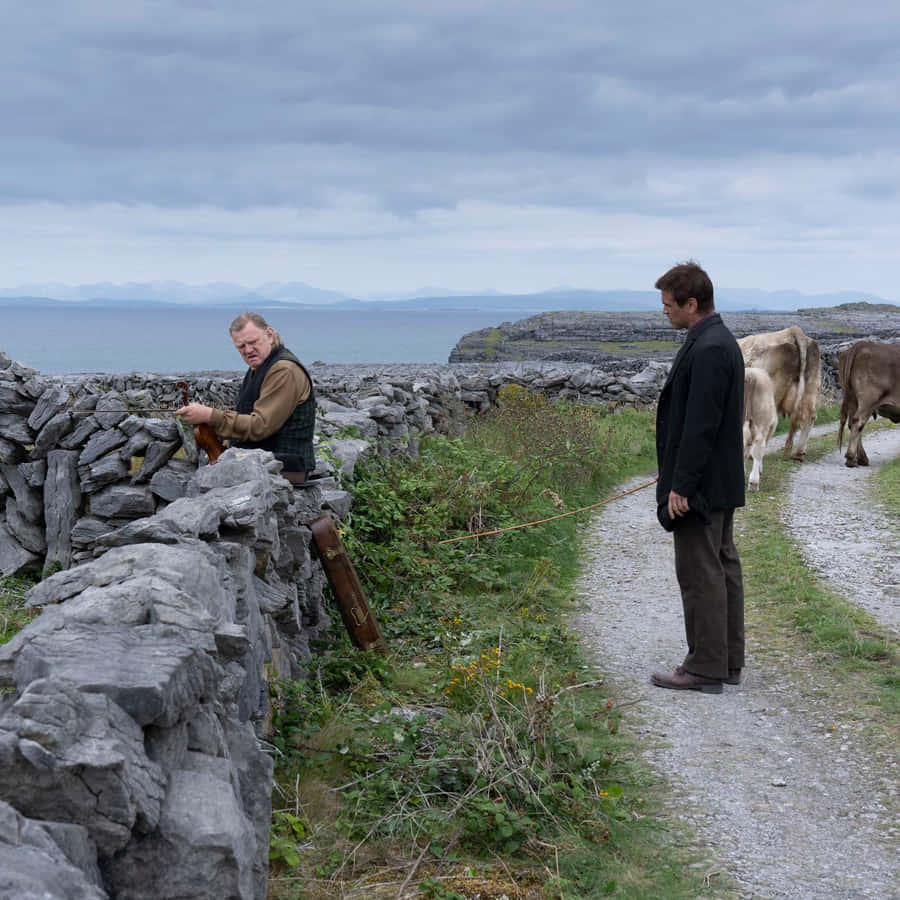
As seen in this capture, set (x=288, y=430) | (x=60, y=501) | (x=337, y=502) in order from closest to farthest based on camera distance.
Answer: (x=288, y=430), (x=337, y=502), (x=60, y=501)

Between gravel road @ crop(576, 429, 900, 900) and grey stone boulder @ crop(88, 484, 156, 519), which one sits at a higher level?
grey stone boulder @ crop(88, 484, 156, 519)

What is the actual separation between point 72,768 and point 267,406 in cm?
425

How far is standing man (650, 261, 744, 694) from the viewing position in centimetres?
596

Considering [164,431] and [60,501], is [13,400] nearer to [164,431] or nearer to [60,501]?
[60,501]

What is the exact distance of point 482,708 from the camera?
5270 millimetres

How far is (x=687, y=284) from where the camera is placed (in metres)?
6.00

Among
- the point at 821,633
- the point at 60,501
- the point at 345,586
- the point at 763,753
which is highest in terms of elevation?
the point at 60,501

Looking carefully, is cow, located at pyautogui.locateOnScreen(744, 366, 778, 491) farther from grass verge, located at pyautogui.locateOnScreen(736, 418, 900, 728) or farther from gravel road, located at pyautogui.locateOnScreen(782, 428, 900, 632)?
grass verge, located at pyautogui.locateOnScreen(736, 418, 900, 728)

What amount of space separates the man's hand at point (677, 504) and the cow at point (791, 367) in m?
10.1

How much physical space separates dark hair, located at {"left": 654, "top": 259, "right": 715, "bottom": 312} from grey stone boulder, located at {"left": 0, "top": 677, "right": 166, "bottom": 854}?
14.8ft

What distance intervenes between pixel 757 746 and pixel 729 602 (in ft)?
3.75

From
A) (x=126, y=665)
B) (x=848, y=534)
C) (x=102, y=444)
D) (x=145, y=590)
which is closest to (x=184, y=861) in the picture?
(x=126, y=665)

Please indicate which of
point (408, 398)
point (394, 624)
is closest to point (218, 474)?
point (394, 624)

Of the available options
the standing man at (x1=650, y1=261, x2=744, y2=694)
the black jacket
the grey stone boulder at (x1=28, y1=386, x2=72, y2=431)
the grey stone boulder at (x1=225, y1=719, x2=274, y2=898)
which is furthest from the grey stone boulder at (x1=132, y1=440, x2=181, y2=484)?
the grey stone boulder at (x1=225, y1=719, x2=274, y2=898)
